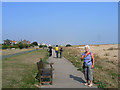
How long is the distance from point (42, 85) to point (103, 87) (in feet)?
7.70

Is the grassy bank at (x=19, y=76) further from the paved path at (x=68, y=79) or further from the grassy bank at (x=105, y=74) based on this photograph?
the grassy bank at (x=105, y=74)

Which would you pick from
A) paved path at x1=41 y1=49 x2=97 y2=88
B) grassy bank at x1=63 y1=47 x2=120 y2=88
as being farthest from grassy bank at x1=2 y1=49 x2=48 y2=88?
grassy bank at x1=63 y1=47 x2=120 y2=88

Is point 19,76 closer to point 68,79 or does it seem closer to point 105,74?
point 68,79

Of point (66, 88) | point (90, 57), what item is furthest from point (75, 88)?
point (90, 57)

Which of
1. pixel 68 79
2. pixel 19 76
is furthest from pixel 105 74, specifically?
pixel 19 76

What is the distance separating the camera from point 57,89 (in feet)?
20.7

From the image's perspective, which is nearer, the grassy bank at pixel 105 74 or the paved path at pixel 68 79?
the paved path at pixel 68 79

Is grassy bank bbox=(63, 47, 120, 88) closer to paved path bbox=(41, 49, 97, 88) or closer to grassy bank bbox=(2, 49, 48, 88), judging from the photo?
paved path bbox=(41, 49, 97, 88)

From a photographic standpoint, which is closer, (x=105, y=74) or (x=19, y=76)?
(x=19, y=76)

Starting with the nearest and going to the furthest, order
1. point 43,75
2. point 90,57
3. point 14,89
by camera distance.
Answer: point 14,89, point 90,57, point 43,75

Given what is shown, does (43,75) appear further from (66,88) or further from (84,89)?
(84,89)

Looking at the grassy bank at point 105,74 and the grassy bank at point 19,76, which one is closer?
the grassy bank at point 19,76

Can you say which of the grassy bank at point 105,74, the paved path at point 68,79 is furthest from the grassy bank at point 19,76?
the grassy bank at point 105,74

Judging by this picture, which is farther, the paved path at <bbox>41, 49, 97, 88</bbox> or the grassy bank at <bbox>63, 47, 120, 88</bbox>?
the grassy bank at <bbox>63, 47, 120, 88</bbox>
